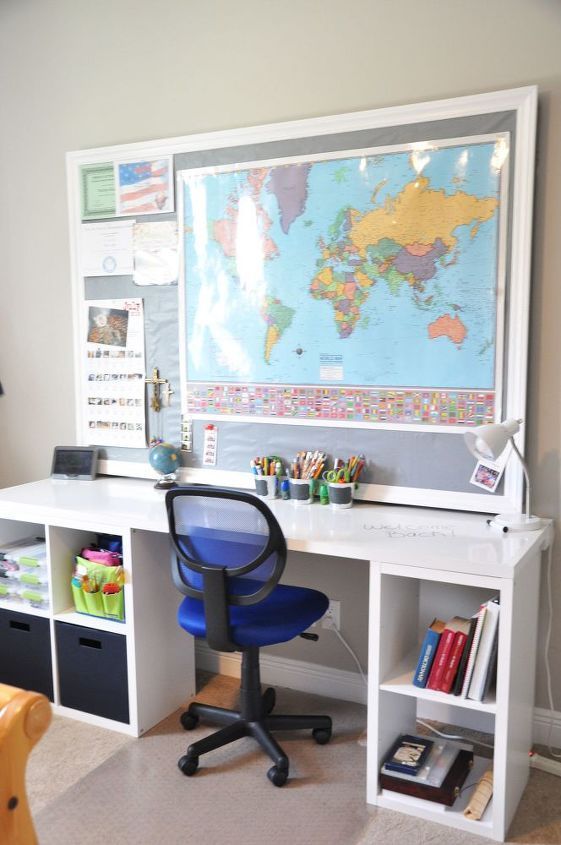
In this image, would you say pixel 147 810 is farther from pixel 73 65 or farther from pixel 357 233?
pixel 73 65

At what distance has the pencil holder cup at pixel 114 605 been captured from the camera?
252 centimetres

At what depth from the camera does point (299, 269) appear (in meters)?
2.63

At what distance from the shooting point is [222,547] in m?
2.17

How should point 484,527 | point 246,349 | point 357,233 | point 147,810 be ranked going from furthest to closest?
point 246,349
point 357,233
point 484,527
point 147,810

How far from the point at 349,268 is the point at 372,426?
54 centimetres

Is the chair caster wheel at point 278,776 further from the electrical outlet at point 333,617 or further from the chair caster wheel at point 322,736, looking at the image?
the electrical outlet at point 333,617

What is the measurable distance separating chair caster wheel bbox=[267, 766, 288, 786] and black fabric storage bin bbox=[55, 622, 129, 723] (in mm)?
568

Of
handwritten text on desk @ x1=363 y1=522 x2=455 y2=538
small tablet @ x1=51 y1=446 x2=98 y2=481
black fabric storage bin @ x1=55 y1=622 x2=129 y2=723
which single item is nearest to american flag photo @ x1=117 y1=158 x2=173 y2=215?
small tablet @ x1=51 y1=446 x2=98 y2=481

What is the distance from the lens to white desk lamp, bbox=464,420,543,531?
82.5 inches

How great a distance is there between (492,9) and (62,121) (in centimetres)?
173

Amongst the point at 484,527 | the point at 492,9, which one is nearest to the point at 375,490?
the point at 484,527

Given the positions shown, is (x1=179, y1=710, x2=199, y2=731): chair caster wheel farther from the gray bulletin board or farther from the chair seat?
the gray bulletin board

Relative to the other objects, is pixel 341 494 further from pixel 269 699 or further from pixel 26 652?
pixel 26 652

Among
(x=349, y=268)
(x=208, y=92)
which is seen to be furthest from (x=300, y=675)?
(x=208, y=92)
